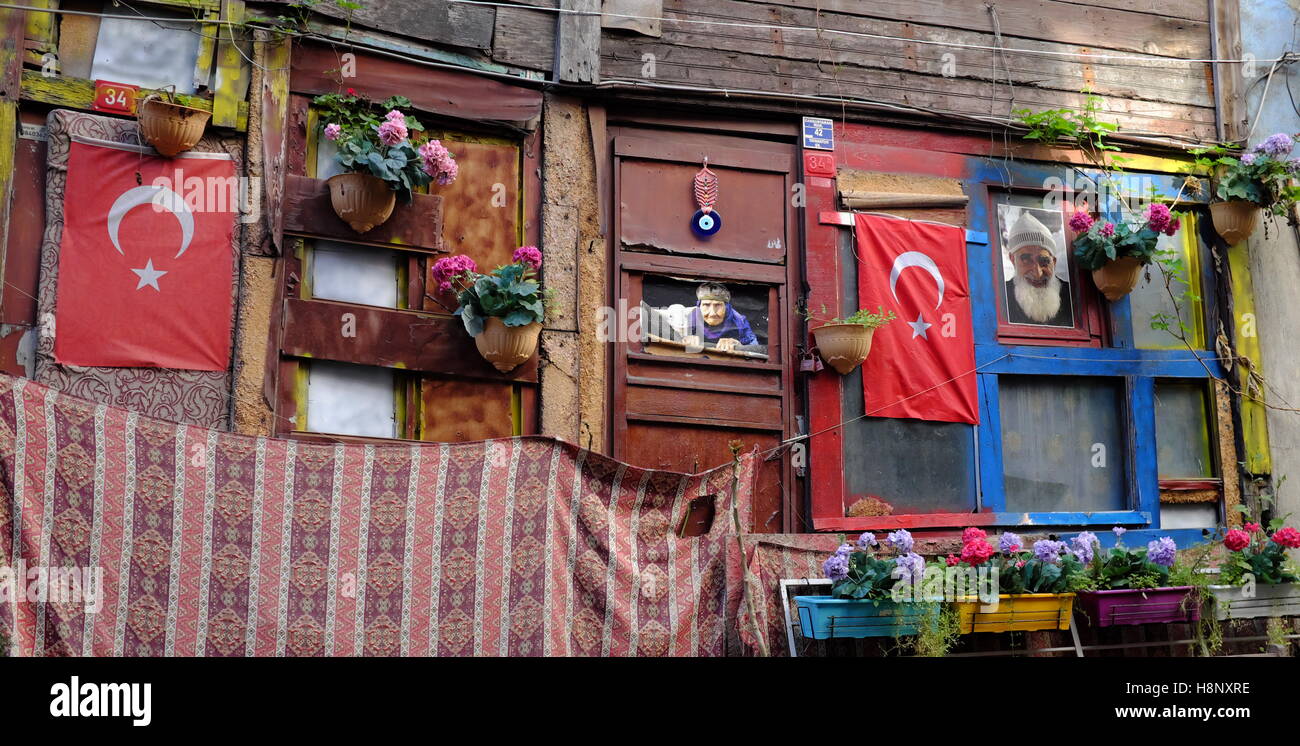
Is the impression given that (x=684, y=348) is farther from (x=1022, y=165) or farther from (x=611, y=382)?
(x=1022, y=165)

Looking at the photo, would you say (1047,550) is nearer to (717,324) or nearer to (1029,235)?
(717,324)

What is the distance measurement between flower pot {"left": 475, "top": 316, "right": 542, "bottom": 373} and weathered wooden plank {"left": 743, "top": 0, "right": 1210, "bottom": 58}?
10.3 feet

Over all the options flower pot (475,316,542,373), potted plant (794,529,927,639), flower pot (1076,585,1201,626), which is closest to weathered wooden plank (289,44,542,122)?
flower pot (475,316,542,373)

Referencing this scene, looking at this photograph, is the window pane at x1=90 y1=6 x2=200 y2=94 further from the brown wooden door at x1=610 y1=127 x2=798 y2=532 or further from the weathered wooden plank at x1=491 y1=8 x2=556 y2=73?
the brown wooden door at x1=610 y1=127 x2=798 y2=532

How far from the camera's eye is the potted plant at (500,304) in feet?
23.0

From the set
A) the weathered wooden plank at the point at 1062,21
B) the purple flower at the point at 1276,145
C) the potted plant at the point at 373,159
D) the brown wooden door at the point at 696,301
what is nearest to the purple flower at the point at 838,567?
the brown wooden door at the point at 696,301

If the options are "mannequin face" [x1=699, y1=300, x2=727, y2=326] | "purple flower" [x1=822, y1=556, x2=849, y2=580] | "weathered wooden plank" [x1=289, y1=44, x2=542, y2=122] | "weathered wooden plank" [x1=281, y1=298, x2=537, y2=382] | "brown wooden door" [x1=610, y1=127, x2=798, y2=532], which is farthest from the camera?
"mannequin face" [x1=699, y1=300, x2=727, y2=326]

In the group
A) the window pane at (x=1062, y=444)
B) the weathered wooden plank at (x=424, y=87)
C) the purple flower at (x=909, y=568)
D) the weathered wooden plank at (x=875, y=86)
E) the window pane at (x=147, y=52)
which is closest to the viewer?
the purple flower at (x=909, y=568)

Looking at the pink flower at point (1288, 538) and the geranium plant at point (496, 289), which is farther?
the pink flower at point (1288, 538)

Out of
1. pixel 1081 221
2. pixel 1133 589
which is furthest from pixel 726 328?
pixel 1133 589

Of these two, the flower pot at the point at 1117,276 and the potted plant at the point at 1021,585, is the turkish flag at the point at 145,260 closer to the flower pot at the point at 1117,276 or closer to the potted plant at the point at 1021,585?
the potted plant at the point at 1021,585

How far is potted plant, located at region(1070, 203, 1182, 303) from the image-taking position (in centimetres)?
859

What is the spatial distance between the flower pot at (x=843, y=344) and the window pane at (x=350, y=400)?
2.80 m

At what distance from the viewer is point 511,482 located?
252 inches
